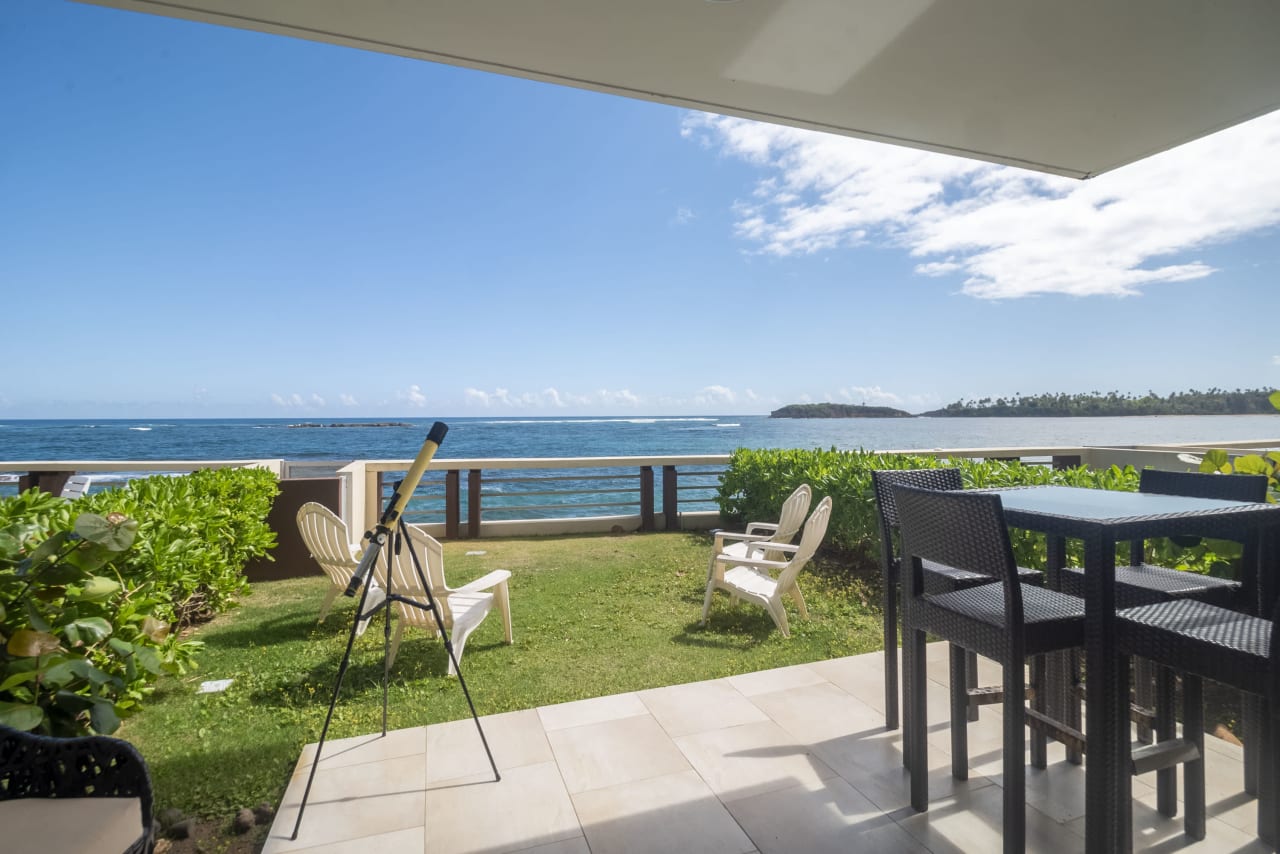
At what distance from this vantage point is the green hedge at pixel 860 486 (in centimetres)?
304

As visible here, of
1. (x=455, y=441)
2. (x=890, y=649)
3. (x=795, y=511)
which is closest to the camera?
(x=890, y=649)

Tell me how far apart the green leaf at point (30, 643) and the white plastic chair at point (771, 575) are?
3133 millimetres

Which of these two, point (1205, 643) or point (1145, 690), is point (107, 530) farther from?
point (1145, 690)

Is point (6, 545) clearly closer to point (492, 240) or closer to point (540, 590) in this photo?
point (540, 590)

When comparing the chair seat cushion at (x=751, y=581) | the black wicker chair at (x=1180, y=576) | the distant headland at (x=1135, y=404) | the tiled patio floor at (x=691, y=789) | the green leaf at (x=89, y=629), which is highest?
the distant headland at (x=1135, y=404)

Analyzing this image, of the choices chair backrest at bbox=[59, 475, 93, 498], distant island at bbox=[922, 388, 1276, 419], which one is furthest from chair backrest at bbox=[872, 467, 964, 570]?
chair backrest at bbox=[59, 475, 93, 498]

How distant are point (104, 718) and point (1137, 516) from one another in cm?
282

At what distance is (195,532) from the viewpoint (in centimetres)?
349

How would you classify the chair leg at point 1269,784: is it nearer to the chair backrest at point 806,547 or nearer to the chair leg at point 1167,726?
the chair leg at point 1167,726

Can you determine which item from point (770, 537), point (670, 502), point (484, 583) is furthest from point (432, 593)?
point (670, 502)

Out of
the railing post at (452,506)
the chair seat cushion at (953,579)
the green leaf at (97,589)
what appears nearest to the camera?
the green leaf at (97,589)

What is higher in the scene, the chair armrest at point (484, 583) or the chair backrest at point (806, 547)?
the chair backrest at point (806, 547)

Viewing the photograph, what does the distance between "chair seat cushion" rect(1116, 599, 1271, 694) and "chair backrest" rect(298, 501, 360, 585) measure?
3.73m

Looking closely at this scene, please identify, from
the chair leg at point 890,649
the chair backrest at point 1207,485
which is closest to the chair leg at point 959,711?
the chair leg at point 890,649
